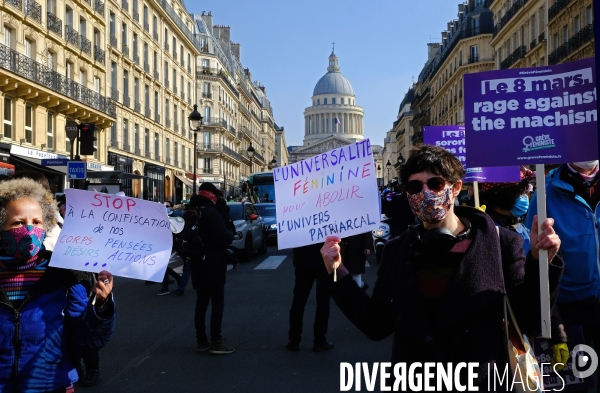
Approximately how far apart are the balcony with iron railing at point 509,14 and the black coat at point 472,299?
125ft

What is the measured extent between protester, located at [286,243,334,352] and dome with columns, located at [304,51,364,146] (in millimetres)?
150435

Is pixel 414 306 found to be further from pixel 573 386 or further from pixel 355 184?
pixel 573 386

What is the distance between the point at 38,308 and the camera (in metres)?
2.72

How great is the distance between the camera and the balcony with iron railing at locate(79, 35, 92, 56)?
101 ft

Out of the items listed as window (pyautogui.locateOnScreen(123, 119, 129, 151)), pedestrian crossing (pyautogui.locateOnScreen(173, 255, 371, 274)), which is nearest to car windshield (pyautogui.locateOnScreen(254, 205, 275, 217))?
pedestrian crossing (pyautogui.locateOnScreen(173, 255, 371, 274))

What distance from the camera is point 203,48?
6244 cm

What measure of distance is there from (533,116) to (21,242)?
229 cm

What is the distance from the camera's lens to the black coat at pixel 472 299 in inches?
96.1

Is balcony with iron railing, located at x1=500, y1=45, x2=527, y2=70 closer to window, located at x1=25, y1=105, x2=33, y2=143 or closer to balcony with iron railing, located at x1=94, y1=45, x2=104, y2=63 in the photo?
balcony with iron railing, located at x1=94, y1=45, x2=104, y2=63

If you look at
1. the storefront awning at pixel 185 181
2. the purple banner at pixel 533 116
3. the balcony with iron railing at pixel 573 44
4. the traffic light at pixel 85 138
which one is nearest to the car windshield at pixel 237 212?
the traffic light at pixel 85 138

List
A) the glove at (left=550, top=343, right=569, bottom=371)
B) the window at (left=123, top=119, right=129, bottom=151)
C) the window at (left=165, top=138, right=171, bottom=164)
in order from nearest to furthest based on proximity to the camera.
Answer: the glove at (left=550, top=343, right=569, bottom=371) → the window at (left=123, top=119, right=129, bottom=151) → the window at (left=165, top=138, right=171, bottom=164)

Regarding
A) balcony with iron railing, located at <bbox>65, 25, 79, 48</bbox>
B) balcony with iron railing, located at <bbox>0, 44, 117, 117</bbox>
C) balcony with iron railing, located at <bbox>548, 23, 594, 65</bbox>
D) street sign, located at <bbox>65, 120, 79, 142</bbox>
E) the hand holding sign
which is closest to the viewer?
the hand holding sign

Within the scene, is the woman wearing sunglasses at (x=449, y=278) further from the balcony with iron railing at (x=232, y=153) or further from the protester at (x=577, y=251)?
the balcony with iron railing at (x=232, y=153)

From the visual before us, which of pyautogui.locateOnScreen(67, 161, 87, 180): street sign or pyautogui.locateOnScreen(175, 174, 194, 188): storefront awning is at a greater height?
pyautogui.locateOnScreen(175, 174, 194, 188): storefront awning
